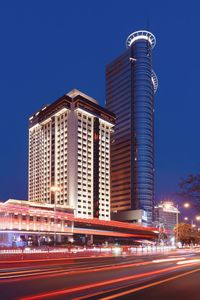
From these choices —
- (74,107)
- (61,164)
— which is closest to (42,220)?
(61,164)

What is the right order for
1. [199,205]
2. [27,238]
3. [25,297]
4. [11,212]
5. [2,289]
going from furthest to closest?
[27,238]
[11,212]
[199,205]
[2,289]
[25,297]

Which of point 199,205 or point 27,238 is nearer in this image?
point 199,205

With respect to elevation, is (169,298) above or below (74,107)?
below

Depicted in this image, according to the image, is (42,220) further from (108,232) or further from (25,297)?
(25,297)

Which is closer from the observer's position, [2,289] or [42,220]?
[2,289]

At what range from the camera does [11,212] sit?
132 metres

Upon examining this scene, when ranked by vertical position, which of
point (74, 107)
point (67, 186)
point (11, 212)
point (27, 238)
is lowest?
point (27, 238)

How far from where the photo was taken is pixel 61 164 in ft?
651

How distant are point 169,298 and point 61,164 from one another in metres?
186

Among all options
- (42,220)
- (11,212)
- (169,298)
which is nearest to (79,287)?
(169,298)

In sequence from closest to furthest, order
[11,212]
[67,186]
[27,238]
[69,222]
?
[11,212], [27,238], [69,222], [67,186]

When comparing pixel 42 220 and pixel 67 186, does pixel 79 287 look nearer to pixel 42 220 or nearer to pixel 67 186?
pixel 42 220

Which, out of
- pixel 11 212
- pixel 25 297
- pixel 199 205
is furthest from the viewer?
pixel 11 212

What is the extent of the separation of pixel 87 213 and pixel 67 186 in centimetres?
1597
